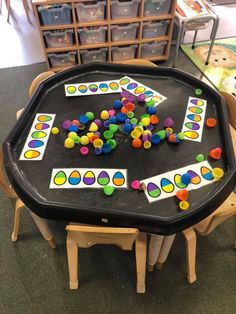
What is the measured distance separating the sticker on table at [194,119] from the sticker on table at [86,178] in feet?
1.28

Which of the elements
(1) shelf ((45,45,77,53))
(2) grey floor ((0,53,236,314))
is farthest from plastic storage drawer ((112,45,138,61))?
(2) grey floor ((0,53,236,314))

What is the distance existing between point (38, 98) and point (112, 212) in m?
0.81

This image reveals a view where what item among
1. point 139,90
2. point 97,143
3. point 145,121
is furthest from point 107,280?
point 139,90

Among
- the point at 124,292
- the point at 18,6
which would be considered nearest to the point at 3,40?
the point at 18,6

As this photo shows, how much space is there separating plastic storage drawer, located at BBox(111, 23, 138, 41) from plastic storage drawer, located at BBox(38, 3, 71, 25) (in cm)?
42

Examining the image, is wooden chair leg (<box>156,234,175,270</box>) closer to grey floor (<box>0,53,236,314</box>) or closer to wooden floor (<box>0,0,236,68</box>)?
grey floor (<box>0,53,236,314</box>)

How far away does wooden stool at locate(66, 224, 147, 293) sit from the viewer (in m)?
0.99

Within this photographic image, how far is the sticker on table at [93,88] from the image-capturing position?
155 cm

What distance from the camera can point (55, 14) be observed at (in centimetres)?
233

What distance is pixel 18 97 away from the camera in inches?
101

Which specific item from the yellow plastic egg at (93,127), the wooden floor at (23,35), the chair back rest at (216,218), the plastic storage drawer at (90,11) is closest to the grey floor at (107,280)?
the chair back rest at (216,218)

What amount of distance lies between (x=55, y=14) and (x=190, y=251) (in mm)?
2147

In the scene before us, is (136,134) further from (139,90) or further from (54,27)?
(54,27)

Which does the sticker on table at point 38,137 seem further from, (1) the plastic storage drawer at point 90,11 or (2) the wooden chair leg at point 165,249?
(1) the plastic storage drawer at point 90,11
